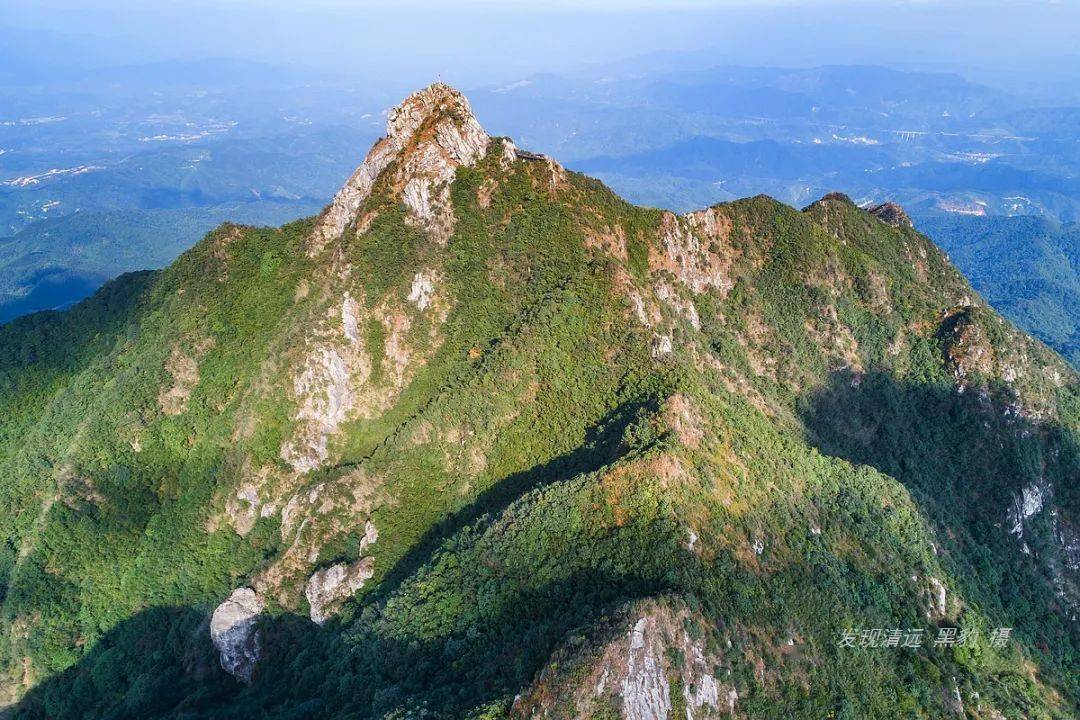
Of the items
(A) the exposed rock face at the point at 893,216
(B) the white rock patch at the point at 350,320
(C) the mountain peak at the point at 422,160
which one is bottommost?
(B) the white rock patch at the point at 350,320

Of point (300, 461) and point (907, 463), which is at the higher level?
point (300, 461)

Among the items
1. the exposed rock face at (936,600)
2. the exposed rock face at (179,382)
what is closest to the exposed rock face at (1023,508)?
the exposed rock face at (936,600)

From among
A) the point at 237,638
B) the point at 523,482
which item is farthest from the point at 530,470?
the point at 237,638

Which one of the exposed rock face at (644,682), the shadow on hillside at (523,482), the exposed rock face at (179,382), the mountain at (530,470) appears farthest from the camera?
the exposed rock face at (179,382)

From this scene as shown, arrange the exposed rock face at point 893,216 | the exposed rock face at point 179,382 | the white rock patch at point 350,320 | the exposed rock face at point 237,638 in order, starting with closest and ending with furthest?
1. the exposed rock face at point 237,638
2. the white rock patch at point 350,320
3. the exposed rock face at point 179,382
4. the exposed rock face at point 893,216

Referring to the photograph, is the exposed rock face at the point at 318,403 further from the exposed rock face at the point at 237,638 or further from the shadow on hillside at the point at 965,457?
the shadow on hillside at the point at 965,457

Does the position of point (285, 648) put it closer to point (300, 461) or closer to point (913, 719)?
point (300, 461)

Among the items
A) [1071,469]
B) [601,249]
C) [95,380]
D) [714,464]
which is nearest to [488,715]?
[714,464]
